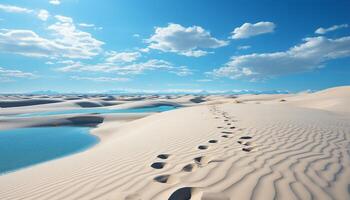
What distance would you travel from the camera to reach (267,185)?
134 inches

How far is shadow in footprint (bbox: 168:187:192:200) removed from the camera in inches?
128

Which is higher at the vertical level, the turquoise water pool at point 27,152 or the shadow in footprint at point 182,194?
the shadow in footprint at point 182,194

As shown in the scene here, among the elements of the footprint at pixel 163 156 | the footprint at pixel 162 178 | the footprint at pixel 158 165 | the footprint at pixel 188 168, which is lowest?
the footprint at pixel 163 156

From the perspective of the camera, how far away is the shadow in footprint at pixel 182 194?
10.7 ft

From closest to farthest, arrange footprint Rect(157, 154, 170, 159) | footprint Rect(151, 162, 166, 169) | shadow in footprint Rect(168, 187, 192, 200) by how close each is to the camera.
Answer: shadow in footprint Rect(168, 187, 192, 200), footprint Rect(151, 162, 166, 169), footprint Rect(157, 154, 170, 159)

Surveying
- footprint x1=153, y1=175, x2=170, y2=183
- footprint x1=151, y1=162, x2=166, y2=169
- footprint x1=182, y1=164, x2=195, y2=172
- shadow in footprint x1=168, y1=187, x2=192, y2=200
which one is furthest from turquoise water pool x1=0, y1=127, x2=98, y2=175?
shadow in footprint x1=168, y1=187, x2=192, y2=200

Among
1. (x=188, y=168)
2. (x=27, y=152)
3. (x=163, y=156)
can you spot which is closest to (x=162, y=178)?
(x=188, y=168)

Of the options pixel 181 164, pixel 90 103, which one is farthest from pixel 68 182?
pixel 90 103

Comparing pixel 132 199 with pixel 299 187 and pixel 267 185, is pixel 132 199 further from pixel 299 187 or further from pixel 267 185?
pixel 299 187

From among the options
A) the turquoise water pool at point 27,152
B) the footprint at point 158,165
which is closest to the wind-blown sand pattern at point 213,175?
the footprint at point 158,165

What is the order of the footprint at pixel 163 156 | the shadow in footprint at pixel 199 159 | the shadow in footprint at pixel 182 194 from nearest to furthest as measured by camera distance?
the shadow in footprint at pixel 182 194, the shadow in footprint at pixel 199 159, the footprint at pixel 163 156

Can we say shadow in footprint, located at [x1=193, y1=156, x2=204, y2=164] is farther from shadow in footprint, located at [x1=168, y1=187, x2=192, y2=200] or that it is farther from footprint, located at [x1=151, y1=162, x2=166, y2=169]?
shadow in footprint, located at [x1=168, y1=187, x2=192, y2=200]

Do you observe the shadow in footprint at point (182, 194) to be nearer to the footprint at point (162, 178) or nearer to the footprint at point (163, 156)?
the footprint at point (162, 178)

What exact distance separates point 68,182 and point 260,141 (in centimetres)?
470
